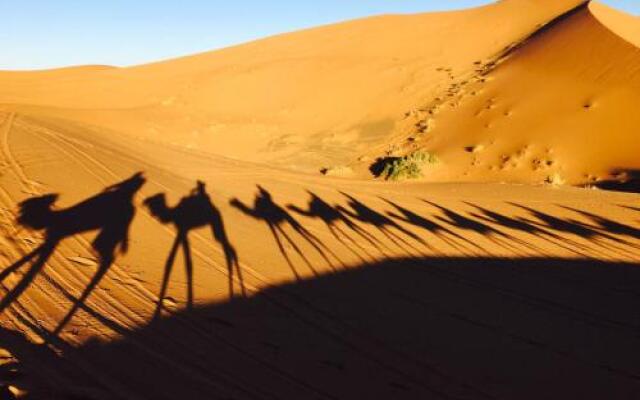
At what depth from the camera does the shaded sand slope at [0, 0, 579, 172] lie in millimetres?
24031

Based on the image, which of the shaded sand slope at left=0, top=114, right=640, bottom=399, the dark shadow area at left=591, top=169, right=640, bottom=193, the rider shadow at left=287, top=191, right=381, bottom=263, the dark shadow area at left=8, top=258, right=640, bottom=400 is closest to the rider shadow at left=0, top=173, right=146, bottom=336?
the shaded sand slope at left=0, top=114, right=640, bottom=399

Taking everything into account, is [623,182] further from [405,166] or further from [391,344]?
[391,344]

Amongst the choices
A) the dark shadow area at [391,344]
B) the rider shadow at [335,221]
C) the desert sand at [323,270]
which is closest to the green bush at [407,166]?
the desert sand at [323,270]

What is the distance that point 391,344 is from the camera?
15.4ft

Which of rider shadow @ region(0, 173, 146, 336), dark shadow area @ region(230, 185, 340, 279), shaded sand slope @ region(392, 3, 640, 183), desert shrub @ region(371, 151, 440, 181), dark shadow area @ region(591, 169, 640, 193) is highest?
shaded sand slope @ region(392, 3, 640, 183)

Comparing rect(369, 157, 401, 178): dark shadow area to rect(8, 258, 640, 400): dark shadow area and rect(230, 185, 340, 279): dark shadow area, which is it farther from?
rect(8, 258, 640, 400): dark shadow area

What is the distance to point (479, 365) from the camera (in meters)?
4.45

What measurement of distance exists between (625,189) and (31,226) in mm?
14181

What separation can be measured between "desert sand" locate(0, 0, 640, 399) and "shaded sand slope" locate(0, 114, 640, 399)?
26 mm

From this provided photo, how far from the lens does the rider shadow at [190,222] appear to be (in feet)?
18.7

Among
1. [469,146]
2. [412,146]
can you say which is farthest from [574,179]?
[412,146]

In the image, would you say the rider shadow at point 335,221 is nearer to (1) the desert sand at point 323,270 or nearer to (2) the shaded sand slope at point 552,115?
(1) the desert sand at point 323,270

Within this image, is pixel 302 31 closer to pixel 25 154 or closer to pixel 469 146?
pixel 469 146

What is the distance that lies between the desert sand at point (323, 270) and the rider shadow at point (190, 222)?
0.03m
